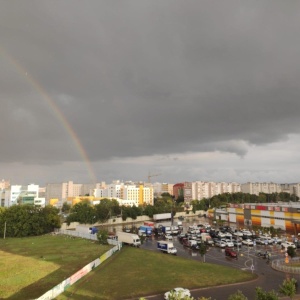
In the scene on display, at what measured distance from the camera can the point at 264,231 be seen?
68250 millimetres

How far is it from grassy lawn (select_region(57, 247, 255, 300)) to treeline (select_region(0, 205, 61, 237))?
40339 millimetres

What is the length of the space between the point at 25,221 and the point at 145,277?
166ft

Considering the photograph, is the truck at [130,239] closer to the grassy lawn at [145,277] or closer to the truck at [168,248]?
the truck at [168,248]

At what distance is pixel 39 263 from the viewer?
1560 inches

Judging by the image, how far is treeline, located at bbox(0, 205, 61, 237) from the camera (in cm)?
7156

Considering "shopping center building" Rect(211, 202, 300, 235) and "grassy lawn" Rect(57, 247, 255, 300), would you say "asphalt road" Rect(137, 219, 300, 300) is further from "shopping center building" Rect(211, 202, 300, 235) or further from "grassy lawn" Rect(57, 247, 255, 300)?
"shopping center building" Rect(211, 202, 300, 235)

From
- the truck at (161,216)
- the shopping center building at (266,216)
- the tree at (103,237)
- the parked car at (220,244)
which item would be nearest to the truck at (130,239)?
the tree at (103,237)

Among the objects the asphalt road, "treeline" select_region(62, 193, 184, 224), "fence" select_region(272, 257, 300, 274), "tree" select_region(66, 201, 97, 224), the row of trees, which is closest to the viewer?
the asphalt road

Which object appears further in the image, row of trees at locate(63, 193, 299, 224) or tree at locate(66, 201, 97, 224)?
row of trees at locate(63, 193, 299, 224)

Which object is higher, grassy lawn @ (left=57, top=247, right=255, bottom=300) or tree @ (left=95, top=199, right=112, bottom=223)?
tree @ (left=95, top=199, right=112, bottom=223)

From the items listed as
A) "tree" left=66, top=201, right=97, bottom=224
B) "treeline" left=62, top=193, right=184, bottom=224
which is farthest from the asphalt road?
"treeline" left=62, top=193, right=184, bottom=224

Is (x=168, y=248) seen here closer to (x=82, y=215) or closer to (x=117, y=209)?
(x=82, y=215)

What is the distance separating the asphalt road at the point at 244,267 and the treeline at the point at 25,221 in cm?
3000

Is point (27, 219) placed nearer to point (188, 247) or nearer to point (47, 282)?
point (188, 247)
